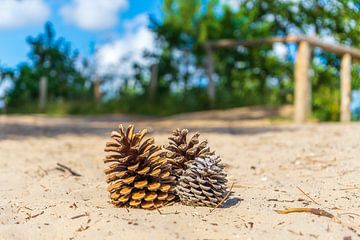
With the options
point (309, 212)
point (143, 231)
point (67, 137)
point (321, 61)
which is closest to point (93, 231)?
point (143, 231)

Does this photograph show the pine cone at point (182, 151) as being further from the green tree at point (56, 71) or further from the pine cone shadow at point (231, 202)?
the green tree at point (56, 71)

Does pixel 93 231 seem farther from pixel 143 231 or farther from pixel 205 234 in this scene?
pixel 205 234

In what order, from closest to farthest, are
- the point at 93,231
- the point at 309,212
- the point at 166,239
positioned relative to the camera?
1. the point at 166,239
2. the point at 93,231
3. the point at 309,212

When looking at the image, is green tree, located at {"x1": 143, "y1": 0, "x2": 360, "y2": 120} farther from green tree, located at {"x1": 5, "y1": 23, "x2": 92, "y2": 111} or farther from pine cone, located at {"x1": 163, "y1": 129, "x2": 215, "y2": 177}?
pine cone, located at {"x1": 163, "y1": 129, "x2": 215, "y2": 177}

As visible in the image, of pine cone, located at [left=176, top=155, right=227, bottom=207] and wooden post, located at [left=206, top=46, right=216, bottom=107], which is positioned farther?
wooden post, located at [left=206, top=46, right=216, bottom=107]

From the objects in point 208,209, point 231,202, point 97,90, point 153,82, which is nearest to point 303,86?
point 153,82

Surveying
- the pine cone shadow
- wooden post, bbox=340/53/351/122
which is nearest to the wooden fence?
wooden post, bbox=340/53/351/122
